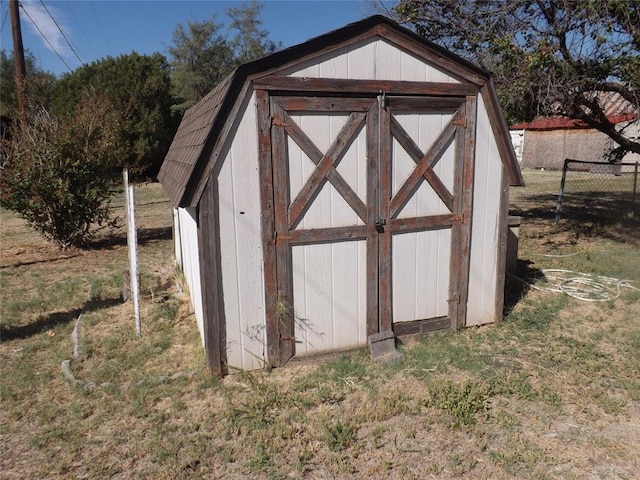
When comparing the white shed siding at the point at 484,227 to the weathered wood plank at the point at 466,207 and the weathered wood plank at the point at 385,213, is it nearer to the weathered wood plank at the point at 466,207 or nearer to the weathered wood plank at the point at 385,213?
the weathered wood plank at the point at 466,207

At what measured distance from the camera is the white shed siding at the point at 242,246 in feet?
14.3

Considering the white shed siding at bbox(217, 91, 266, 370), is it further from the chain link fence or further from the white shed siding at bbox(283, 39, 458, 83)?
the chain link fence

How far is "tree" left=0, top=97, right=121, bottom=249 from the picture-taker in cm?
962

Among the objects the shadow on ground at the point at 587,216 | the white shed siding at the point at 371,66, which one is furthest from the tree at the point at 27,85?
the shadow on ground at the point at 587,216

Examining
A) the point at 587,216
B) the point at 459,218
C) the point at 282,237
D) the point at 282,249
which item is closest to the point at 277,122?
the point at 282,237

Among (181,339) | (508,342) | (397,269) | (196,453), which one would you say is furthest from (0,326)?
(508,342)

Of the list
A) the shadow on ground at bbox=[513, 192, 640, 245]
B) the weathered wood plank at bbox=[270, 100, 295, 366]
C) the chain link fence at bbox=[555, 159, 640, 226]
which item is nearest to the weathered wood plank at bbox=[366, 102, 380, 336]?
the weathered wood plank at bbox=[270, 100, 295, 366]

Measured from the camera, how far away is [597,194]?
1780 cm

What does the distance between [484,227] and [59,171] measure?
8.51 m

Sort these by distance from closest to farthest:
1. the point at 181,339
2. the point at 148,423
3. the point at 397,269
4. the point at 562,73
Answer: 1. the point at 148,423
2. the point at 397,269
3. the point at 181,339
4. the point at 562,73

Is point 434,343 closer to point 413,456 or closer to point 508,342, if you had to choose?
point 508,342

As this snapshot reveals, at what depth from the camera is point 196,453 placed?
3504 mm

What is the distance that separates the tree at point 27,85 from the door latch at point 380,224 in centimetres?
946

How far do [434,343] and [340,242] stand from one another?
1586 mm
